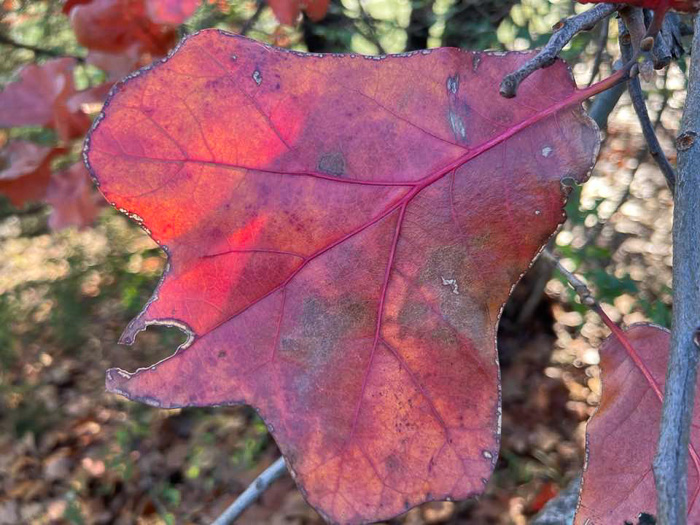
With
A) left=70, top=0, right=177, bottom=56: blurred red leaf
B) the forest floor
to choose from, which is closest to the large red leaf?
left=70, top=0, right=177, bottom=56: blurred red leaf

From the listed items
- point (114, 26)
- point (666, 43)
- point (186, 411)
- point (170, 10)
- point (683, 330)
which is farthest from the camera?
point (186, 411)

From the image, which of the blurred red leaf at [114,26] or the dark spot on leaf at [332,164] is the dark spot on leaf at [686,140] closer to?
the dark spot on leaf at [332,164]

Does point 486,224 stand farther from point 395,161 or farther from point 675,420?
point 675,420

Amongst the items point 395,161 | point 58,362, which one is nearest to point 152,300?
point 395,161

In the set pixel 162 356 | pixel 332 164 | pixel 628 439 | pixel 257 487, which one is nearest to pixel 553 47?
pixel 332 164

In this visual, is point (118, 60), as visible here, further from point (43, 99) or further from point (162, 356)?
point (162, 356)

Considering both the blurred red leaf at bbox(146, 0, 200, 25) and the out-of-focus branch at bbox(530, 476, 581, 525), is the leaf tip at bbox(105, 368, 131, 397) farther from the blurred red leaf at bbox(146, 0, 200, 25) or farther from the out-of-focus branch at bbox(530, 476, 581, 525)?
the out-of-focus branch at bbox(530, 476, 581, 525)
